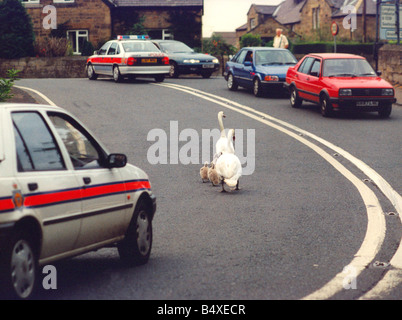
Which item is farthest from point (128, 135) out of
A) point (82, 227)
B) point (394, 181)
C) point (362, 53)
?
point (362, 53)

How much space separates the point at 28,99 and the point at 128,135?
17.6 feet

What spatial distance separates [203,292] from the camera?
623 cm

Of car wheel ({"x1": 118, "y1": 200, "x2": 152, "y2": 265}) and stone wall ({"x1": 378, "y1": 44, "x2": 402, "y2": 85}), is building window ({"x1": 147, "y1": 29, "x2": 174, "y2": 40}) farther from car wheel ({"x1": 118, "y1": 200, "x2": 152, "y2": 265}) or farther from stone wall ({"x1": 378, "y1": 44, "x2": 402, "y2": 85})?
car wheel ({"x1": 118, "y1": 200, "x2": 152, "y2": 265})

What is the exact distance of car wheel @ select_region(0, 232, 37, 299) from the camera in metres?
5.40

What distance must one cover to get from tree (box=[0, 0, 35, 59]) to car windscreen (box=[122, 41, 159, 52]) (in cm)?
1332

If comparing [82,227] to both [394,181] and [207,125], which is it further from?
[207,125]

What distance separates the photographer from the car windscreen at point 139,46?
31.1m

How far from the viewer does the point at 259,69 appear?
2589 centimetres

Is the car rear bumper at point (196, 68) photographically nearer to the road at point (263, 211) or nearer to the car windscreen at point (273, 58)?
the car windscreen at point (273, 58)

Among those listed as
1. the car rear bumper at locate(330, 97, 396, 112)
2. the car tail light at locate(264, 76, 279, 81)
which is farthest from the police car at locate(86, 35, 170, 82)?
the car rear bumper at locate(330, 97, 396, 112)

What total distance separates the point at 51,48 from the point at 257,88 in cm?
2112

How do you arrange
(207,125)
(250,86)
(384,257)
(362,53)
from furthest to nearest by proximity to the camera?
(362,53)
(250,86)
(207,125)
(384,257)

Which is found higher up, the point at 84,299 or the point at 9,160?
the point at 9,160

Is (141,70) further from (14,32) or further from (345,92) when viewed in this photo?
(14,32)
